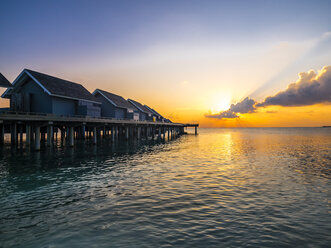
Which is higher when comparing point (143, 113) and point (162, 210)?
point (143, 113)

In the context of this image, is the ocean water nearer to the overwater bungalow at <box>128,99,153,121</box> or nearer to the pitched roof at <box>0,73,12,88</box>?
the pitched roof at <box>0,73,12,88</box>

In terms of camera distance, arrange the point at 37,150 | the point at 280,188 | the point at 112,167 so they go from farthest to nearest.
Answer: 1. the point at 37,150
2. the point at 112,167
3. the point at 280,188

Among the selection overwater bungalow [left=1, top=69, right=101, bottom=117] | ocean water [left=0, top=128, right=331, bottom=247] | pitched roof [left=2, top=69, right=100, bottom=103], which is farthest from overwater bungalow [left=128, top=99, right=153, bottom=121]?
ocean water [left=0, top=128, right=331, bottom=247]

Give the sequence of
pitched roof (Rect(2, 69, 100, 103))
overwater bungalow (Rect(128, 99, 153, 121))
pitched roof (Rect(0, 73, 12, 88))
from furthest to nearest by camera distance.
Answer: overwater bungalow (Rect(128, 99, 153, 121))
pitched roof (Rect(2, 69, 100, 103))
pitched roof (Rect(0, 73, 12, 88))

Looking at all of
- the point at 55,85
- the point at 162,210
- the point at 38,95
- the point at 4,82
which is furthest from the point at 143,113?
the point at 162,210

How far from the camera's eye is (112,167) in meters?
16.7

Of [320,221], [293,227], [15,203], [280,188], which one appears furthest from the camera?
[280,188]

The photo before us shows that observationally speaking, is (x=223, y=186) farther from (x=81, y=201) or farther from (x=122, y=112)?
(x=122, y=112)

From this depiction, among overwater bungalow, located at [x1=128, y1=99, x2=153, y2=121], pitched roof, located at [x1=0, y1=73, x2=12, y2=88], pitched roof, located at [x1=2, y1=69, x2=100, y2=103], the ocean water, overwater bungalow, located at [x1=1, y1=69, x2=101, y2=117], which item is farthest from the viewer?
overwater bungalow, located at [x1=128, y1=99, x2=153, y2=121]

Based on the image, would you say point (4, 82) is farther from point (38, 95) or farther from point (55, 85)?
point (55, 85)

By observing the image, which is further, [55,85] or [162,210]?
[55,85]

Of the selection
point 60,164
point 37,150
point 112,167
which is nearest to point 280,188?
point 112,167

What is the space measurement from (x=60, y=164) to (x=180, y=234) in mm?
14359

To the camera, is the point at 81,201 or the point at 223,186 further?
the point at 223,186
